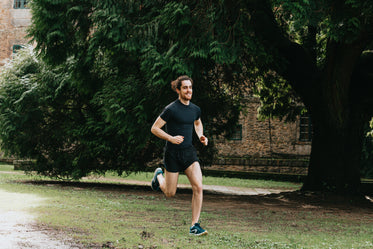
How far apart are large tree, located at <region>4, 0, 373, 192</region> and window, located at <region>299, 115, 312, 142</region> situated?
15.6 m

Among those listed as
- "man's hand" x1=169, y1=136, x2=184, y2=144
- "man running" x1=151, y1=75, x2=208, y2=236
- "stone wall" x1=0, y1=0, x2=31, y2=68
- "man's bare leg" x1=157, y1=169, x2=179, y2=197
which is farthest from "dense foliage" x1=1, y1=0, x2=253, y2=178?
"stone wall" x1=0, y1=0, x2=31, y2=68

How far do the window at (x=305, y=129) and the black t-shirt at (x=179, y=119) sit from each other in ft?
85.0

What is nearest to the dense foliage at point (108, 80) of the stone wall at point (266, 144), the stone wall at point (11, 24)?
the stone wall at point (266, 144)

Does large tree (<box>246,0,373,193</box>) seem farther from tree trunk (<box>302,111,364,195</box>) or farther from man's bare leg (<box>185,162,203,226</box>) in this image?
man's bare leg (<box>185,162,203,226</box>)

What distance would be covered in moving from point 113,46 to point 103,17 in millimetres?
796

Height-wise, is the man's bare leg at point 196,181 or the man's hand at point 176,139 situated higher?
the man's hand at point 176,139

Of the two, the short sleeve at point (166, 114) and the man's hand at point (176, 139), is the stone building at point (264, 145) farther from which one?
the man's hand at point (176, 139)

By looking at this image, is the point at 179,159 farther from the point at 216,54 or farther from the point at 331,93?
the point at 331,93

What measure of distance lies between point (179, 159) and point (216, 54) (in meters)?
5.11

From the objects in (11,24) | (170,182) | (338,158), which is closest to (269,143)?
(338,158)

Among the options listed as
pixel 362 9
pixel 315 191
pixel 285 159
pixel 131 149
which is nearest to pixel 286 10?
pixel 362 9

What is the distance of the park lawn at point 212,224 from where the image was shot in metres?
6.48

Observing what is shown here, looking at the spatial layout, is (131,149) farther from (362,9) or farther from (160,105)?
(362,9)

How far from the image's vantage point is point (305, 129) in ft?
105
